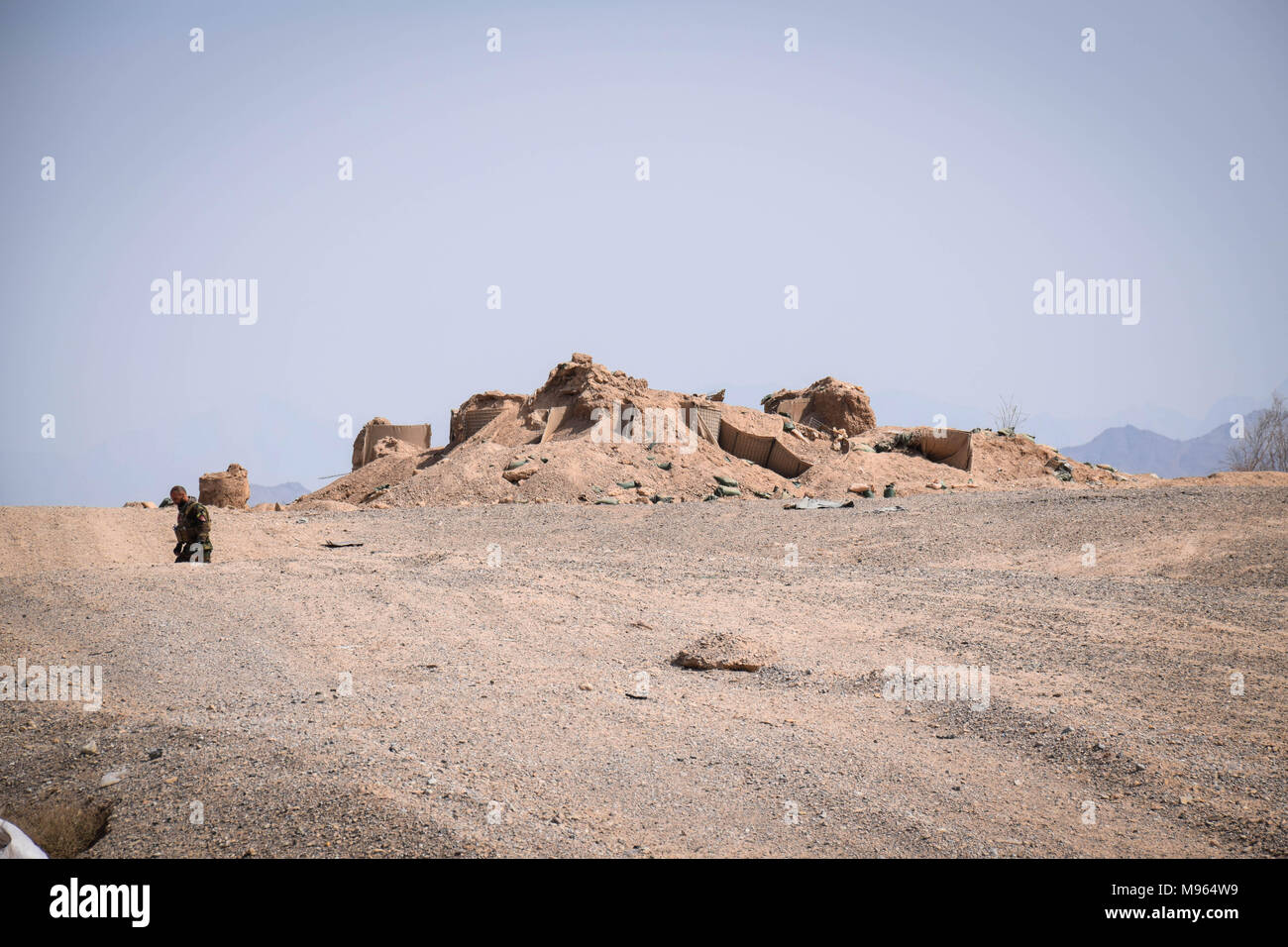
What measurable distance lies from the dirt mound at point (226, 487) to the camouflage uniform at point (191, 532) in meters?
8.23

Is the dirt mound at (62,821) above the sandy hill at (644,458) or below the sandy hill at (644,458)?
below

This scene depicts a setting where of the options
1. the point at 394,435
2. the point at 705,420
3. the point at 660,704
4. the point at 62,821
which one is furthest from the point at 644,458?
the point at 62,821

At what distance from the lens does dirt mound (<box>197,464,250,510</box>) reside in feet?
58.1

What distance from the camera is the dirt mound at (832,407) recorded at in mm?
28719

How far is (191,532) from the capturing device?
990 centimetres

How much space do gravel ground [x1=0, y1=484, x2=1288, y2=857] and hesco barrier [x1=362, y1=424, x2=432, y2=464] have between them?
1859 cm

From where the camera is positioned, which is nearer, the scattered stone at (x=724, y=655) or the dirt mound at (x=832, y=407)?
the scattered stone at (x=724, y=655)

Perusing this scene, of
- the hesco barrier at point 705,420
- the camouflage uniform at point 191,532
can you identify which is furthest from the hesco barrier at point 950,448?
the camouflage uniform at point 191,532

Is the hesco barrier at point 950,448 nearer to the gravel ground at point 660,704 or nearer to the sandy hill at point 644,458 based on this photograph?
the sandy hill at point 644,458

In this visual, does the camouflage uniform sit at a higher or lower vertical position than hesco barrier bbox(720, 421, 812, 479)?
lower

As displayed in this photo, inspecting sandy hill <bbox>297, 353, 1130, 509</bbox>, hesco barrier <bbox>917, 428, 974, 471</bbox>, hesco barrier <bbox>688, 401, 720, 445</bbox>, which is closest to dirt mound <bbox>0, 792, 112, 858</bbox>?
sandy hill <bbox>297, 353, 1130, 509</bbox>

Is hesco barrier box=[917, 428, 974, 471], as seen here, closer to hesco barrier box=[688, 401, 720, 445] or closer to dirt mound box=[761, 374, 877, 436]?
dirt mound box=[761, 374, 877, 436]

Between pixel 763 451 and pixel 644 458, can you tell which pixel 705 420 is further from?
pixel 644 458
